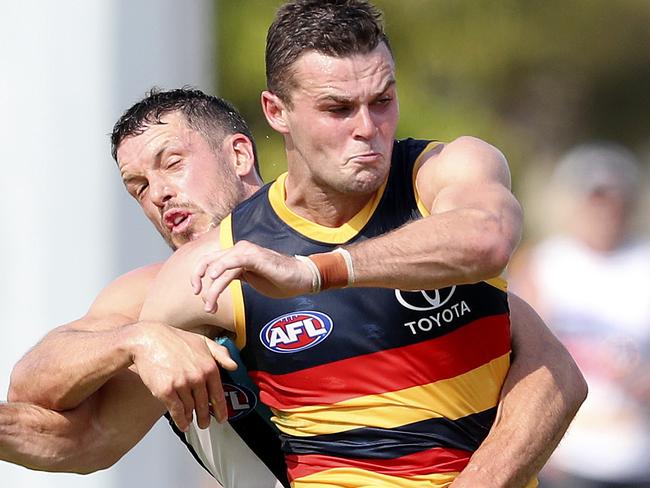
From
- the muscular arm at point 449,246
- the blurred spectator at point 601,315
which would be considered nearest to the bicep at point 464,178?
the muscular arm at point 449,246

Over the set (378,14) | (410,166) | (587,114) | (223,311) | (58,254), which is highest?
(378,14)

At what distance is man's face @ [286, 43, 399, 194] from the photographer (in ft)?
15.8

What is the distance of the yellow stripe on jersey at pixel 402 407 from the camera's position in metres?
4.92

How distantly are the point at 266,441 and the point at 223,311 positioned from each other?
624 millimetres

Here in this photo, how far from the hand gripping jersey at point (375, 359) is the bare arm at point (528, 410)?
0.08m

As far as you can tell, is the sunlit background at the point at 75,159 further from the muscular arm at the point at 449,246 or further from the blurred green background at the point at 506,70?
the blurred green background at the point at 506,70

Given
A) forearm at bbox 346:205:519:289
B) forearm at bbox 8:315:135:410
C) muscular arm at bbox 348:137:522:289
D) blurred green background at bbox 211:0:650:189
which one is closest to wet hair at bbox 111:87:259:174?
forearm at bbox 8:315:135:410

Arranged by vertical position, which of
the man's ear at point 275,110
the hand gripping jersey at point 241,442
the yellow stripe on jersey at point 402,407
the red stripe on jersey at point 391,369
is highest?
the man's ear at point 275,110

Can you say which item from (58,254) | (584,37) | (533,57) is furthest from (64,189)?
(584,37)

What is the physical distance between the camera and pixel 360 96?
4812mm

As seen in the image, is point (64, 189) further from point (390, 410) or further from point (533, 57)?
point (533, 57)

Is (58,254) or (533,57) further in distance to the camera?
(533,57)

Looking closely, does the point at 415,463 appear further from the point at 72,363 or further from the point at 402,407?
the point at 72,363

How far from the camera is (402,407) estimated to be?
4922 millimetres
